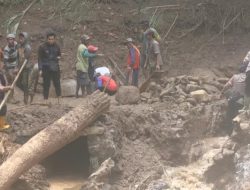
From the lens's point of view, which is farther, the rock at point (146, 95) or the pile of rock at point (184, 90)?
the rock at point (146, 95)

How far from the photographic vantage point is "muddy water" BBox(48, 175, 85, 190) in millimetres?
10766

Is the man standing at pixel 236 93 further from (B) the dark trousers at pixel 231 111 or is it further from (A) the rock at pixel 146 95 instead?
(A) the rock at pixel 146 95

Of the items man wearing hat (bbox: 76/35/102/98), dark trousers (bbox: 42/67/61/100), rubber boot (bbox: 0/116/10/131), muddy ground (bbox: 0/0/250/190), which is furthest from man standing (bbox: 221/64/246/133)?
rubber boot (bbox: 0/116/10/131)

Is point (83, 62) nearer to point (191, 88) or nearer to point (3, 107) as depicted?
point (191, 88)

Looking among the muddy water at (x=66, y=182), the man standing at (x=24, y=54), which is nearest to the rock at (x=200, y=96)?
the muddy water at (x=66, y=182)

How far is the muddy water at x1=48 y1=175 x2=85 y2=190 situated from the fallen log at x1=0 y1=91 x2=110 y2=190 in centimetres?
92

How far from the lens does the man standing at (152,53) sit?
1374 centimetres

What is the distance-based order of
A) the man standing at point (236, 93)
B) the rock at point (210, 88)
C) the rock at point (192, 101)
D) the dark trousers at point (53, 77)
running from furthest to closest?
the rock at point (210, 88) → the rock at point (192, 101) → the dark trousers at point (53, 77) → the man standing at point (236, 93)

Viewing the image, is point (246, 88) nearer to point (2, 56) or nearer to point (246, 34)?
point (2, 56)

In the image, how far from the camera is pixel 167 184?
1068 cm

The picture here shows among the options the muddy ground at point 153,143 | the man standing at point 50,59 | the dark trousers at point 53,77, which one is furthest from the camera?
the dark trousers at point 53,77

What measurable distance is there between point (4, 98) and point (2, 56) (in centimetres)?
143

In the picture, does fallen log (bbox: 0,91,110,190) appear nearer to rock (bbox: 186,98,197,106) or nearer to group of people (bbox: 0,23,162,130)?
group of people (bbox: 0,23,162,130)

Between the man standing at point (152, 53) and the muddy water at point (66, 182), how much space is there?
4061mm
